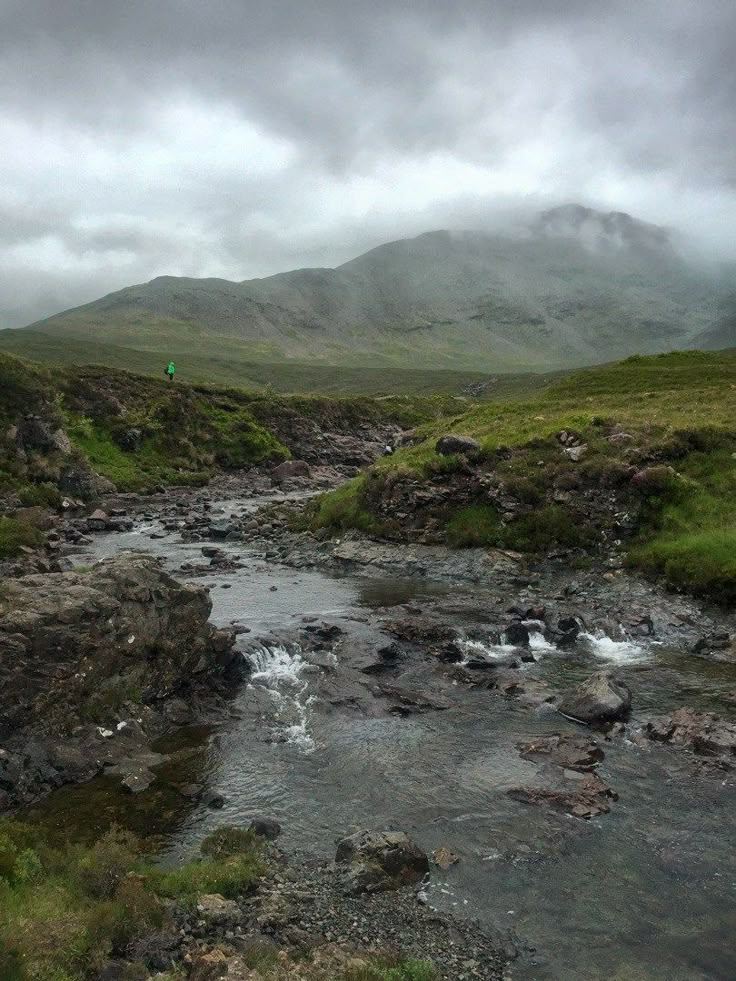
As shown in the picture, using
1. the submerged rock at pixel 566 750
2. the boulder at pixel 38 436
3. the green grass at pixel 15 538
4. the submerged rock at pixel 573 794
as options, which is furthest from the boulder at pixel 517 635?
the boulder at pixel 38 436

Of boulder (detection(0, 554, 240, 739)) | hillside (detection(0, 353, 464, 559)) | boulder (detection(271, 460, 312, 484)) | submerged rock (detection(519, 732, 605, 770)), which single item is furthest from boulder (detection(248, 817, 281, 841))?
boulder (detection(271, 460, 312, 484))

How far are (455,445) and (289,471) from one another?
39177 millimetres

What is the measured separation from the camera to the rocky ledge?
16.5 metres

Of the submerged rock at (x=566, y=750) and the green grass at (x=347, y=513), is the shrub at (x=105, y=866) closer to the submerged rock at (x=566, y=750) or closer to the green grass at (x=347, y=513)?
the submerged rock at (x=566, y=750)

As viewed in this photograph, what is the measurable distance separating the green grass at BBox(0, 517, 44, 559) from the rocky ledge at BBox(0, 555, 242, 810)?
1736 centimetres

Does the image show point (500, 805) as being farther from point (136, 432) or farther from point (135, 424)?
point (135, 424)

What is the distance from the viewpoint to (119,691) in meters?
19.2

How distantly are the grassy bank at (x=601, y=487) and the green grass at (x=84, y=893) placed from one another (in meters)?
24.8

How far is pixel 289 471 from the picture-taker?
80062 millimetres

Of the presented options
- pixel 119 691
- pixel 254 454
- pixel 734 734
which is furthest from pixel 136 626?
pixel 254 454

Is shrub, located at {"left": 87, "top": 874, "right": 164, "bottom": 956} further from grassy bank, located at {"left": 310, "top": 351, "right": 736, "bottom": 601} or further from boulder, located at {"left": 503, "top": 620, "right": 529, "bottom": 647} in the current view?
grassy bank, located at {"left": 310, "top": 351, "right": 736, "bottom": 601}

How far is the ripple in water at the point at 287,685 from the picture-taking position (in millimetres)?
19688

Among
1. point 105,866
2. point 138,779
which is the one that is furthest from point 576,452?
point 105,866

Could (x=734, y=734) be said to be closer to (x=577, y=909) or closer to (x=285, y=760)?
(x=577, y=909)
